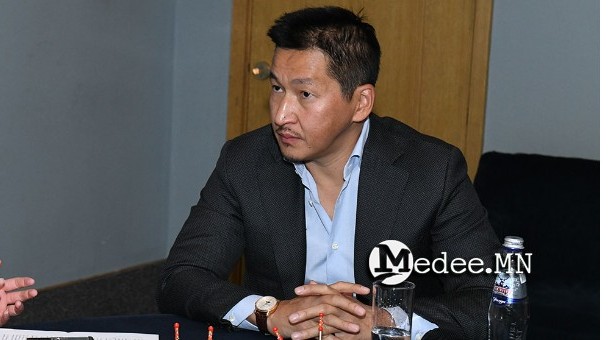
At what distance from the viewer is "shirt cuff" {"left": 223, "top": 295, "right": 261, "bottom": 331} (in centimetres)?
220

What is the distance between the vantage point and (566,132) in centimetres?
429

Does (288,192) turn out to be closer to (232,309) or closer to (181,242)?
(181,242)

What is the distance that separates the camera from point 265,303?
222 centimetres

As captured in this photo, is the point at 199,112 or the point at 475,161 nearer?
the point at 475,161

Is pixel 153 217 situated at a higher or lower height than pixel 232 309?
lower

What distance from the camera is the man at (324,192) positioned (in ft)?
8.18

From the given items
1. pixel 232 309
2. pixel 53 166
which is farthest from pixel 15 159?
pixel 232 309

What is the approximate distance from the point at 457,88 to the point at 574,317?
69.2 inches

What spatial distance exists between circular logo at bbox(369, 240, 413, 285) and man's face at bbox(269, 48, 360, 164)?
0.31 m

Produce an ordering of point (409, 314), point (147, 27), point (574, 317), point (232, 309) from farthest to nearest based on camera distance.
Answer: point (147, 27), point (574, 317), point (232, 309), point (409, 314)

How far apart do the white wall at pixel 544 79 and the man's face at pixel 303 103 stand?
6.61 feet

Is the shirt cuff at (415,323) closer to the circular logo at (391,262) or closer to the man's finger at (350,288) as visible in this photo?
the man's finger at (350,288)

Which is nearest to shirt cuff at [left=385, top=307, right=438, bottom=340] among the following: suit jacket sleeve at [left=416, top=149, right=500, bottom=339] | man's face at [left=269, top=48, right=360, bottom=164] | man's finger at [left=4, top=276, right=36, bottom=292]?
suit jacket sleeve at [left=416, top=149, right=500, bottom=339]

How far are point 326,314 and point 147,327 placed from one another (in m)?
0.40
